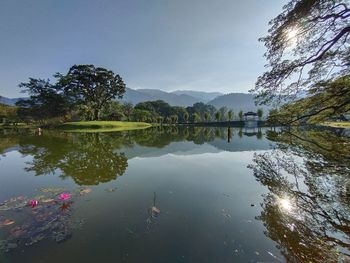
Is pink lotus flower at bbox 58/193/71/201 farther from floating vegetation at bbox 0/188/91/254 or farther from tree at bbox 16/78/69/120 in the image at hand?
tree at bbox 16/78/69/120

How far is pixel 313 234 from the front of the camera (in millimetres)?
3688

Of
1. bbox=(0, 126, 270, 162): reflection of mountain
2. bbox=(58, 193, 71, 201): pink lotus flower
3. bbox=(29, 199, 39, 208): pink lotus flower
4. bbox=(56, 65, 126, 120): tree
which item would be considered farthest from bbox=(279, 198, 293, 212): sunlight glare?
bbox=(56, 65, 126, 120): tree

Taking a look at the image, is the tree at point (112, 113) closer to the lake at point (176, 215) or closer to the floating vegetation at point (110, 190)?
the lake at point (176, 215)

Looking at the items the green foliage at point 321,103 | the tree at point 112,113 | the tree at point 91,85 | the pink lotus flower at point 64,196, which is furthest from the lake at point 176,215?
the tree at point 112,113

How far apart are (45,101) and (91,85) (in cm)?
1038

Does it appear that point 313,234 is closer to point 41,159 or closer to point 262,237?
point 262,237

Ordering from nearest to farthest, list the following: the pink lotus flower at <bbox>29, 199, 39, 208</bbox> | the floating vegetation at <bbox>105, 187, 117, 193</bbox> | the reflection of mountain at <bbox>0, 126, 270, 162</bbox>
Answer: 1. the pink lotus flower at <bbox>29, 199, 39, 208</bbox>
2. the floating vegetation at <bbox>105, 187, 117, 193</bbox>
3. the reflection of mountain at <bbox>0, 126, 270, 162</bbox>

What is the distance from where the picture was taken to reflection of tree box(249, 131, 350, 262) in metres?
3.27

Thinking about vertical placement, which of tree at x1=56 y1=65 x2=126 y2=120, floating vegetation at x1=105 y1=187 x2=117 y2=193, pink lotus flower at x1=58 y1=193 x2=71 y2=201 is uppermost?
tree at x1=56 y1=65 x2=126 y2=120

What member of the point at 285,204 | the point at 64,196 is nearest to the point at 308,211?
the point at 285,204

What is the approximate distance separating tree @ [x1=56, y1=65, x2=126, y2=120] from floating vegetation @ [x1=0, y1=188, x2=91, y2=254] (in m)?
42.4

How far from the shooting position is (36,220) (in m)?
4.23

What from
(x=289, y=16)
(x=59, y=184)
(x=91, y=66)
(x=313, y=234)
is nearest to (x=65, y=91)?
(x=91, y=66)

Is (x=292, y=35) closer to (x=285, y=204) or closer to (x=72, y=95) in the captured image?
(x=285, y=204)
